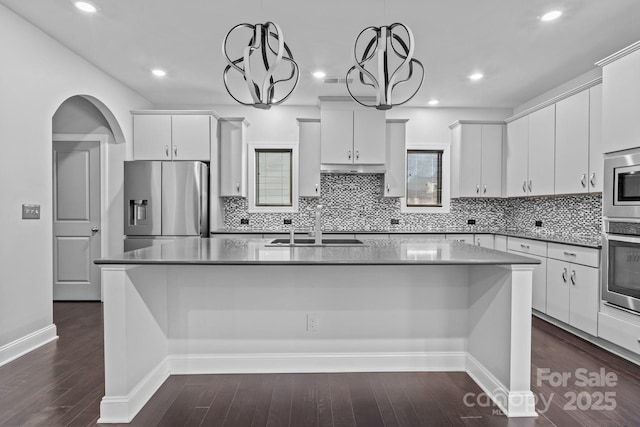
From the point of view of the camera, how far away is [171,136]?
15.2 feet

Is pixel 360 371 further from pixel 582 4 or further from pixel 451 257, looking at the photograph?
pixel 582 4

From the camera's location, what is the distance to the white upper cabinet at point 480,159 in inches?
198

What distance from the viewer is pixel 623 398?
2.23m

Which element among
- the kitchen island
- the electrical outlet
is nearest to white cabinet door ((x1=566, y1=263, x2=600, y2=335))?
the kitchen island

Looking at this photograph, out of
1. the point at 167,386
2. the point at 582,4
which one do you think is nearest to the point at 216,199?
the point at 167,386

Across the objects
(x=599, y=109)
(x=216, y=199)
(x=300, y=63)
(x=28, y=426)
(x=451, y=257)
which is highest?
(x=300, y=63)

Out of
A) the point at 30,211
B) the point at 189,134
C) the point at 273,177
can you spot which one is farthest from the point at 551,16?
the point at 30,211

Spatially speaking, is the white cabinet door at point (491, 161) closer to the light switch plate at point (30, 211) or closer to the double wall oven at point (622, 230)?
the double wall oven at point (622, 230)

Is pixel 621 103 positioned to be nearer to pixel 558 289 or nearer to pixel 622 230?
pixel 622 230

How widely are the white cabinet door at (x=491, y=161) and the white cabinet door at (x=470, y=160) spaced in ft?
0.18

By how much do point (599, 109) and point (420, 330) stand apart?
8.63 feet

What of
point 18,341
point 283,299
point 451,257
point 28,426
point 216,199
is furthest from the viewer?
point 216,199

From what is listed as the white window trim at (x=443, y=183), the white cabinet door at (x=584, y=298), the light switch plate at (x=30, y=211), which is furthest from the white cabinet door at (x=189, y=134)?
the white cabinet door at (x=584, y=298)

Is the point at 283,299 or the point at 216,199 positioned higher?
the point at 216,199
